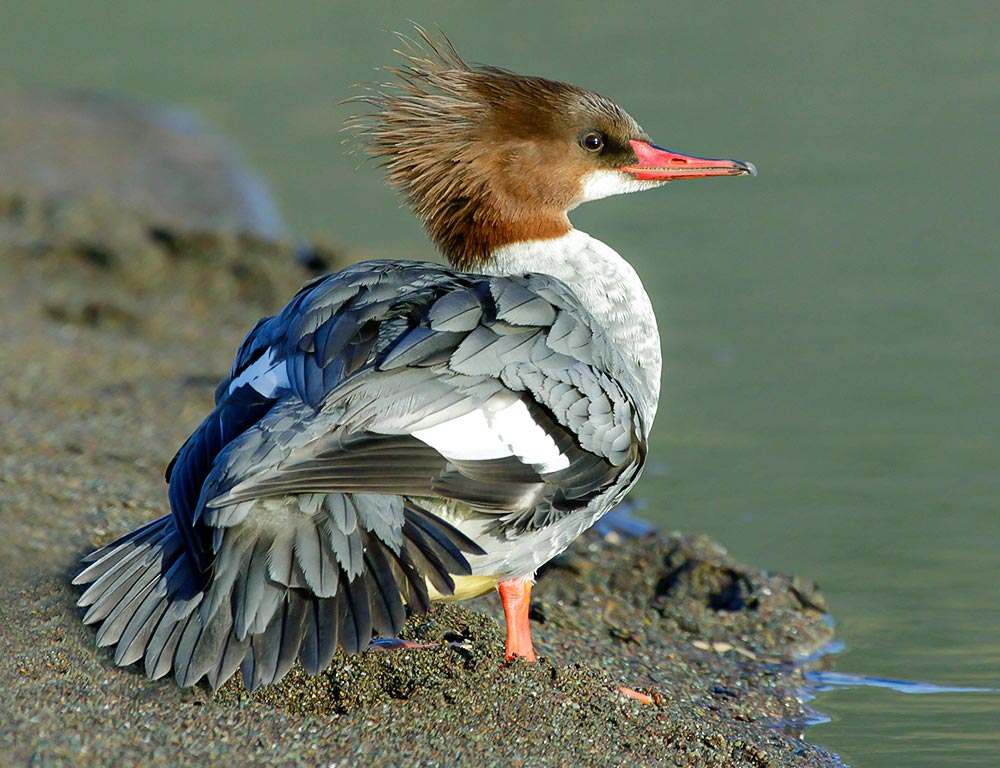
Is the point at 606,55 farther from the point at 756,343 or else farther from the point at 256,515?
the point at 256,515

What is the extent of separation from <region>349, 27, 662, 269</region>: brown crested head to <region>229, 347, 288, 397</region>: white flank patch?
1.10 m

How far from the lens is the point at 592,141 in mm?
5406

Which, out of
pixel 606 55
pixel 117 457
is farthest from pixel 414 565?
pixel 606 55

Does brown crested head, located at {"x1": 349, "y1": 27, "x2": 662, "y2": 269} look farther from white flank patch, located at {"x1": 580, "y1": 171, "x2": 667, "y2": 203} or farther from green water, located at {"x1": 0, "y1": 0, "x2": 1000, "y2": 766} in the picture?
green water, located at {"x1": 0, "y1": 0, "x2": 1000, "y2": 766}

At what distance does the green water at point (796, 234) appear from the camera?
6125 millimetres

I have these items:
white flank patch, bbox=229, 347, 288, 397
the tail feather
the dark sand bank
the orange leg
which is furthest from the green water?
white flank patch, bbox=229, 347, 288, 397

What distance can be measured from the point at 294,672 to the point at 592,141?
2.36 meters

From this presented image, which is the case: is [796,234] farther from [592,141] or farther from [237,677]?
[237,677]

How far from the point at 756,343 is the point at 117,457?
4350 mm

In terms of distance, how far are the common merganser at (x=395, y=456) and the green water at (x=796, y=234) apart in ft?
4.50

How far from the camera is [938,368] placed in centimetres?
843

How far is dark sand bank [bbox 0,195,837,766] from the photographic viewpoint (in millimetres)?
3727

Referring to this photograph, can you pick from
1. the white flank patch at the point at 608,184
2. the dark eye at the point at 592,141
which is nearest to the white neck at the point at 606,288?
the white flank patch at the point at 608,184

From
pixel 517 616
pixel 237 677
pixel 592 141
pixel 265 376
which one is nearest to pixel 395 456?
pixel 265 376
